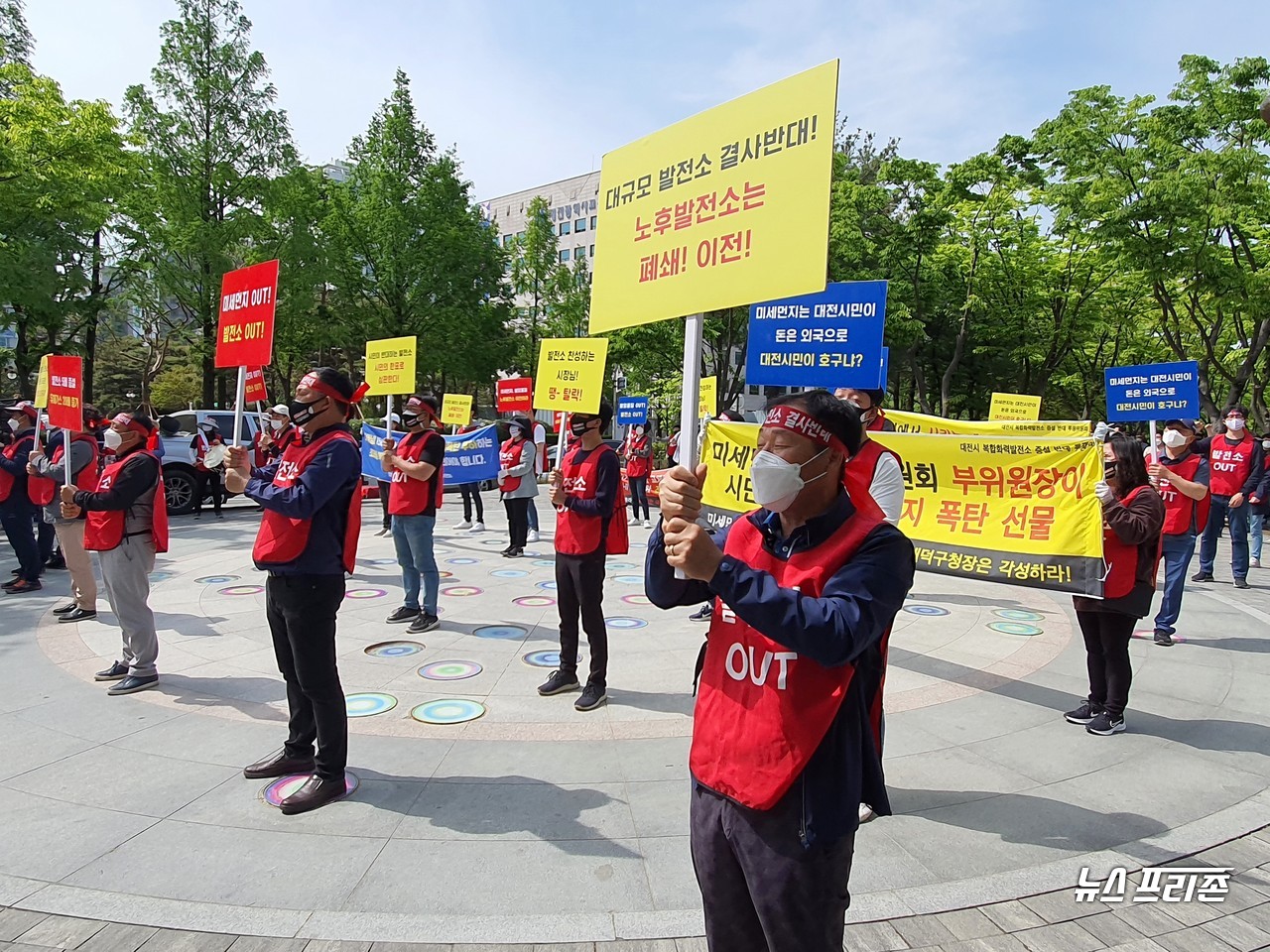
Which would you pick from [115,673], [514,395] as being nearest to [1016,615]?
[115,673]

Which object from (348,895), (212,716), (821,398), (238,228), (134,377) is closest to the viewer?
(821,398)

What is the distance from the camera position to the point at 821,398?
2.00m

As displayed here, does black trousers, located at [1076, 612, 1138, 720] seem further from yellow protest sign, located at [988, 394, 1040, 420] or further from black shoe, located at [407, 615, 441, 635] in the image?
yellow protest sign, located at [988, 394, 1040, 420]

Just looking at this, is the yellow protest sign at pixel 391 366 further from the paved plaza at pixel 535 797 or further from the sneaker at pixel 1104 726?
the sneaker at pixel 1104 726

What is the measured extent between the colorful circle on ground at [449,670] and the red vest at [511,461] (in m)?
5.27

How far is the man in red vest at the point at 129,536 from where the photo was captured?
5.23 m

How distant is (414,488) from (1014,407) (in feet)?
41.0

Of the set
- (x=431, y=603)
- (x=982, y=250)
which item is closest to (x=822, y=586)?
(x=431, y=603)

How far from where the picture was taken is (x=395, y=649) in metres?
6.28

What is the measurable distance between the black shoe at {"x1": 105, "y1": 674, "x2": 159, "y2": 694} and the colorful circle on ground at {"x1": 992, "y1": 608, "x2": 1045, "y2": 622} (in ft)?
24.5

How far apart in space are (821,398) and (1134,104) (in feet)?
73.6

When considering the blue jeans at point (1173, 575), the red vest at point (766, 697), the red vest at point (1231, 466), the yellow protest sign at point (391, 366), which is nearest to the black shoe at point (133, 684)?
the yellow protest sign at point (391, 366)

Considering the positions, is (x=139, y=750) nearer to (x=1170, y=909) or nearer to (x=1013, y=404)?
(x=1170, y=909)

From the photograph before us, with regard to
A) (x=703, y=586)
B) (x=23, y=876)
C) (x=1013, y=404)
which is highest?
(x=1013, y=404)
